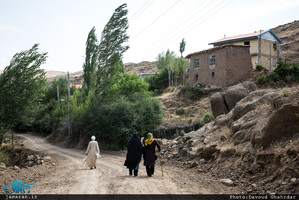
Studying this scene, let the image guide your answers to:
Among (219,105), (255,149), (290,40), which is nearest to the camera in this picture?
(255,149)

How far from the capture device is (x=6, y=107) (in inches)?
876

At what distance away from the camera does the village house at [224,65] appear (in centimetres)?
3062

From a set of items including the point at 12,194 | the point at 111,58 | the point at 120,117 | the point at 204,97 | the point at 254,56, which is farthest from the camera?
the point at 254,56

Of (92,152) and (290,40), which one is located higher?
(290,40)

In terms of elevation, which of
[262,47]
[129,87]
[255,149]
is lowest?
[255,149]

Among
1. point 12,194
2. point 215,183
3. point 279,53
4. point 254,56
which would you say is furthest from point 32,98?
point 279,53

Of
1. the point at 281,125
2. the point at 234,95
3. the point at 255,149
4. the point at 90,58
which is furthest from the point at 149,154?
the point at 90,58

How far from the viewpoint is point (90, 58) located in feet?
92.3

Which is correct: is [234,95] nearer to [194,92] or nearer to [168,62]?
[194,92]

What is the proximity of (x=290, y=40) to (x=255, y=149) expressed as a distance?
2379 inches

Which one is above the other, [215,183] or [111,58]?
[111,58]

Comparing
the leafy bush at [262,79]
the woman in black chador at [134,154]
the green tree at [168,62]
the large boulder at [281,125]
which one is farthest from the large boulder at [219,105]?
the green tree at [168,62]

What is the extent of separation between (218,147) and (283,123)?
388cm

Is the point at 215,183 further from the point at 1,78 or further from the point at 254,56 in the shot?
the point at 254,56
